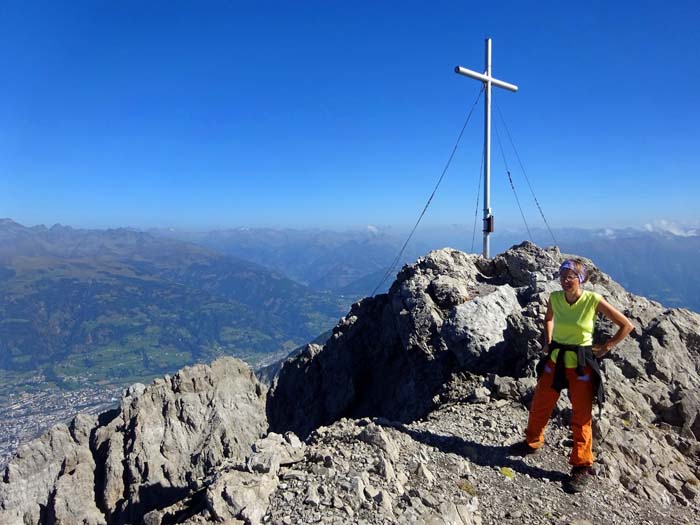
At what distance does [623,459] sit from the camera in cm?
961

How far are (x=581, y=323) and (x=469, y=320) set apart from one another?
701 cm

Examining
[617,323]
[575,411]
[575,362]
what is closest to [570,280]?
[617,323]

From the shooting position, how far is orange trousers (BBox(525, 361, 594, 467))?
350 inches

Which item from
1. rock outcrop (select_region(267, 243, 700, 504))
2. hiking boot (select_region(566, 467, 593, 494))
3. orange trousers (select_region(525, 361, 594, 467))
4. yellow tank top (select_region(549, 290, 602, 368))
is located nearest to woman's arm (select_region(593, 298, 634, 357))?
yellow tank top (select_region(549, 290, 602, 368))

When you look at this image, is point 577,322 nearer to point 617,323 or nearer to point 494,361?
point 617,323

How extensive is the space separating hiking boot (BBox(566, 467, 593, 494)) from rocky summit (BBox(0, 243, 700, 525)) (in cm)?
17

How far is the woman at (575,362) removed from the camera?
884 cm

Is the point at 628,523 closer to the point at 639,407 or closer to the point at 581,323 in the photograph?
the point at 581,323

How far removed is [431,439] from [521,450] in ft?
6.70

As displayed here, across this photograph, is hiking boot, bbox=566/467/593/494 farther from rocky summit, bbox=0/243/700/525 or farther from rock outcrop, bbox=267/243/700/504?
rock outcrop, bbox=267/243/700/504

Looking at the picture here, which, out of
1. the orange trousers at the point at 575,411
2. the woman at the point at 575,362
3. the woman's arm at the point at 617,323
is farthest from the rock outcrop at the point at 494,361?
the woman's arm at the point at 617,323

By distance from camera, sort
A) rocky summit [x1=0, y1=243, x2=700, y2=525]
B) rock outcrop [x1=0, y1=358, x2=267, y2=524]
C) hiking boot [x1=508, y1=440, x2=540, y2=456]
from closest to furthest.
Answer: rocky summit [x1=0, y1=243, x2=700, y2=525] → hiking boot [x1=508, y1=440, x2=540, y2=456] → rock outcrop [x1=0, y1=358, x2=267, y2=524]

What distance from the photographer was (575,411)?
9000mm

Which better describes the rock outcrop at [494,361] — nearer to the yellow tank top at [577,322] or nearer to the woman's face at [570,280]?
the yellow tank top at [577,322]
